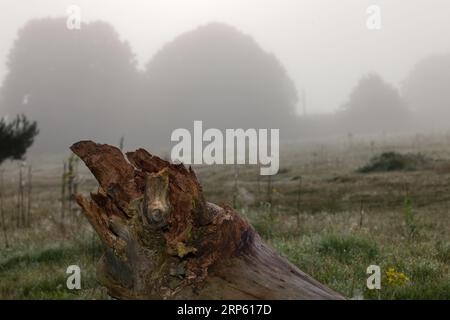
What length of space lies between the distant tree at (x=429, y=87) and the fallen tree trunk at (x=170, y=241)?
4100 inches

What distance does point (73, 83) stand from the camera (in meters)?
90.4

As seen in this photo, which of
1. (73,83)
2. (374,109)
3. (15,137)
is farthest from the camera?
(374,109)

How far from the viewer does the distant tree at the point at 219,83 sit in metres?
88.7

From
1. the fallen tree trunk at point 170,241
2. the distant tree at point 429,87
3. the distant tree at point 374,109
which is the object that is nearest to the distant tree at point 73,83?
the distant tree at point 374,109

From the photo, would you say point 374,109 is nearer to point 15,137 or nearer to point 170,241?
point 15,137

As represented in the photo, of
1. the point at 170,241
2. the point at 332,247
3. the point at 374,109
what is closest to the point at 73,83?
the point at 374,109

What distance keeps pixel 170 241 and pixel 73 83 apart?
9154 centimetres

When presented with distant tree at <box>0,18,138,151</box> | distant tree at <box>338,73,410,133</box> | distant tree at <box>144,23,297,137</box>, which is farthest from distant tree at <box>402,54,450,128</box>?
distant tree at <box>0,18,138,151</box>

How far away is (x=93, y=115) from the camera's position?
297 feet

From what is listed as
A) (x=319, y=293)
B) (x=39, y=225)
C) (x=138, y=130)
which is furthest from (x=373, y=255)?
(x=138, y=130)

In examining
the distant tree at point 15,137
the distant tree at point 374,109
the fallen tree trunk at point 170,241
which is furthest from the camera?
the distant tree at point 374,109

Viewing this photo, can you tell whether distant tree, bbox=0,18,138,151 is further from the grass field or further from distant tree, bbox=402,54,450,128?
the grass field

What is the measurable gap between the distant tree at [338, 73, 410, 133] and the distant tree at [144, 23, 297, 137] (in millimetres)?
10713

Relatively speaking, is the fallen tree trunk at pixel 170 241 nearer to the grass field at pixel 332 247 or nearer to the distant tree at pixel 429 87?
the grass field at pixel 332 247
